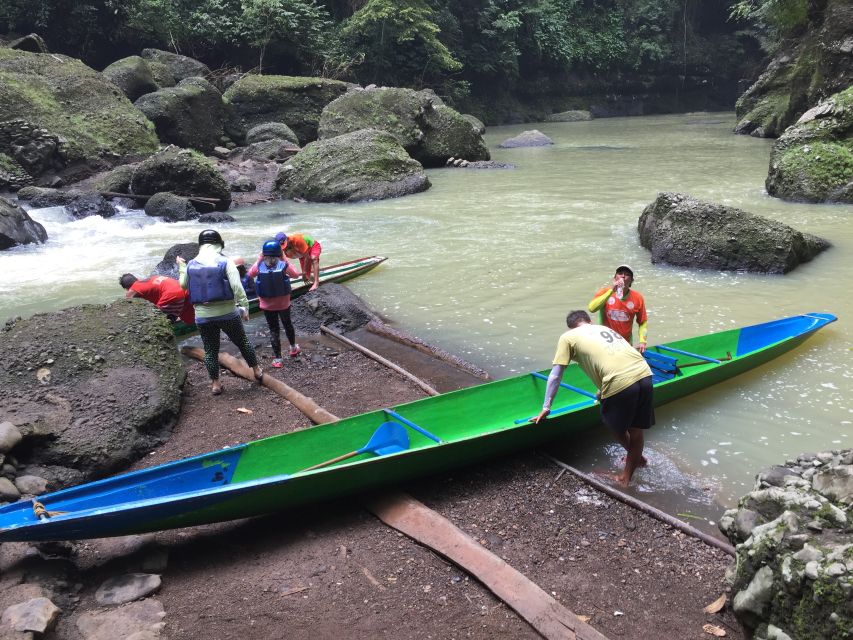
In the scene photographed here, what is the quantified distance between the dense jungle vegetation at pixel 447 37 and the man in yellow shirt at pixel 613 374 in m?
24.6

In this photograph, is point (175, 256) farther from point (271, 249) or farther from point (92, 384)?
point (92, 384)

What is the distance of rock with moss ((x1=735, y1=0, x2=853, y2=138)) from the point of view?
20.0 m

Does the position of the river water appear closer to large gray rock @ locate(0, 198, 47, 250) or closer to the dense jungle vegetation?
large gray rock @ locate(0, 198, 47, 250)

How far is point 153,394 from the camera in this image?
615cm

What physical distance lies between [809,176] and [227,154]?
16727mm

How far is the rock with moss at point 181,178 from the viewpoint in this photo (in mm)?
16609

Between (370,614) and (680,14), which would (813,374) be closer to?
(370,614)

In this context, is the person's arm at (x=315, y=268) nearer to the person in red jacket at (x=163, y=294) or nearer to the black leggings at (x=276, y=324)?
the black leggings at (x=276, y=324)

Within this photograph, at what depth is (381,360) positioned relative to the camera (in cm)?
746

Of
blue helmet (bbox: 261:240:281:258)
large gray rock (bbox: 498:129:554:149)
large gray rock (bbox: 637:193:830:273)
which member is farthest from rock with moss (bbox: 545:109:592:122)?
blue helmet (bbox: 261:240:281:258)

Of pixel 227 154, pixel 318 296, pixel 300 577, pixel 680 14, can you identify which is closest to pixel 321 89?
pixel 227 154

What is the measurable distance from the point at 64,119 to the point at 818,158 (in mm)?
19129

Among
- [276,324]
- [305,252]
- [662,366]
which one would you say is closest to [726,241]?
[662,366]

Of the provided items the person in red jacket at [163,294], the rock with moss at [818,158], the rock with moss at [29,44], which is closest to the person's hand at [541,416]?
the person in red jacket at [163,294]
